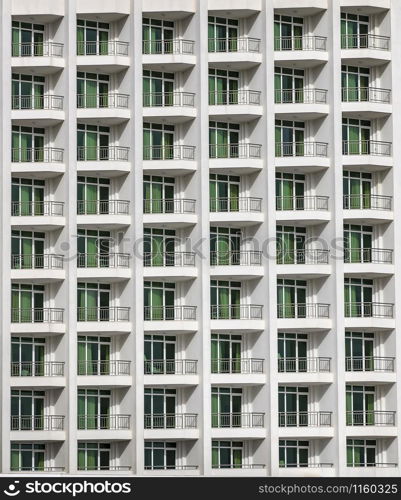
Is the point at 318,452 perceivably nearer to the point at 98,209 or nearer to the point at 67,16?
the point at 98,209

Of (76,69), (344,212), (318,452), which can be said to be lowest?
(318,452)

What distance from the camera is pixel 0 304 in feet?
256

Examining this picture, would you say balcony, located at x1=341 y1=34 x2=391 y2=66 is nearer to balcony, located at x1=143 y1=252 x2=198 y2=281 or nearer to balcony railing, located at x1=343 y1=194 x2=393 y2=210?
balcony railing, located at x1=343 y1=194 x2=393 y2=210

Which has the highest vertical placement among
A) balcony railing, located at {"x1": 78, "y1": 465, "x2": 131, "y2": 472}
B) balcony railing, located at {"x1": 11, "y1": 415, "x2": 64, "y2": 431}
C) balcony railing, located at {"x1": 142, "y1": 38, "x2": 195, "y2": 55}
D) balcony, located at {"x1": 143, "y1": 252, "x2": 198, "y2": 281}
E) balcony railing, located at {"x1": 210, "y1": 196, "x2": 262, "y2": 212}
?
balcony railing, located at {"x1": 142, "y1": 38, "x2": 195, "y2": 55}

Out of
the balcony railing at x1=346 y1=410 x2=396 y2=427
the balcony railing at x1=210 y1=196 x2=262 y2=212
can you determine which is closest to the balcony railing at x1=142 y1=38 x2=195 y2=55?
the balcony railing at x1=210 y1=196 x2=262 y2=212

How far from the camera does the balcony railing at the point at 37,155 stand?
7975 cm

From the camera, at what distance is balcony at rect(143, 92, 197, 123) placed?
261ft

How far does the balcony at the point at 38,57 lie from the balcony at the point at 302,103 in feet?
38.0

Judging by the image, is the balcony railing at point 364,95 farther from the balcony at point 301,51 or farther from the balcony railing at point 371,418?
the balcony railing at point 371,418

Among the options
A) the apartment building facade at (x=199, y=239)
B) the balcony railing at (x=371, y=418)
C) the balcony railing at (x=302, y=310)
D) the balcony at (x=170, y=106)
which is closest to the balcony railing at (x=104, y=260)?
the apartment building facade at (x=199, y=239)

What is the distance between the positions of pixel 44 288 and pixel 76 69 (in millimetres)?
11510

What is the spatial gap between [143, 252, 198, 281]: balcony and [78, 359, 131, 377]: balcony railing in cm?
471

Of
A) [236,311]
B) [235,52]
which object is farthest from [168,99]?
[236,311]

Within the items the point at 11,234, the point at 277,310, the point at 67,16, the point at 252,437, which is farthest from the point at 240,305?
the point at 67,16
